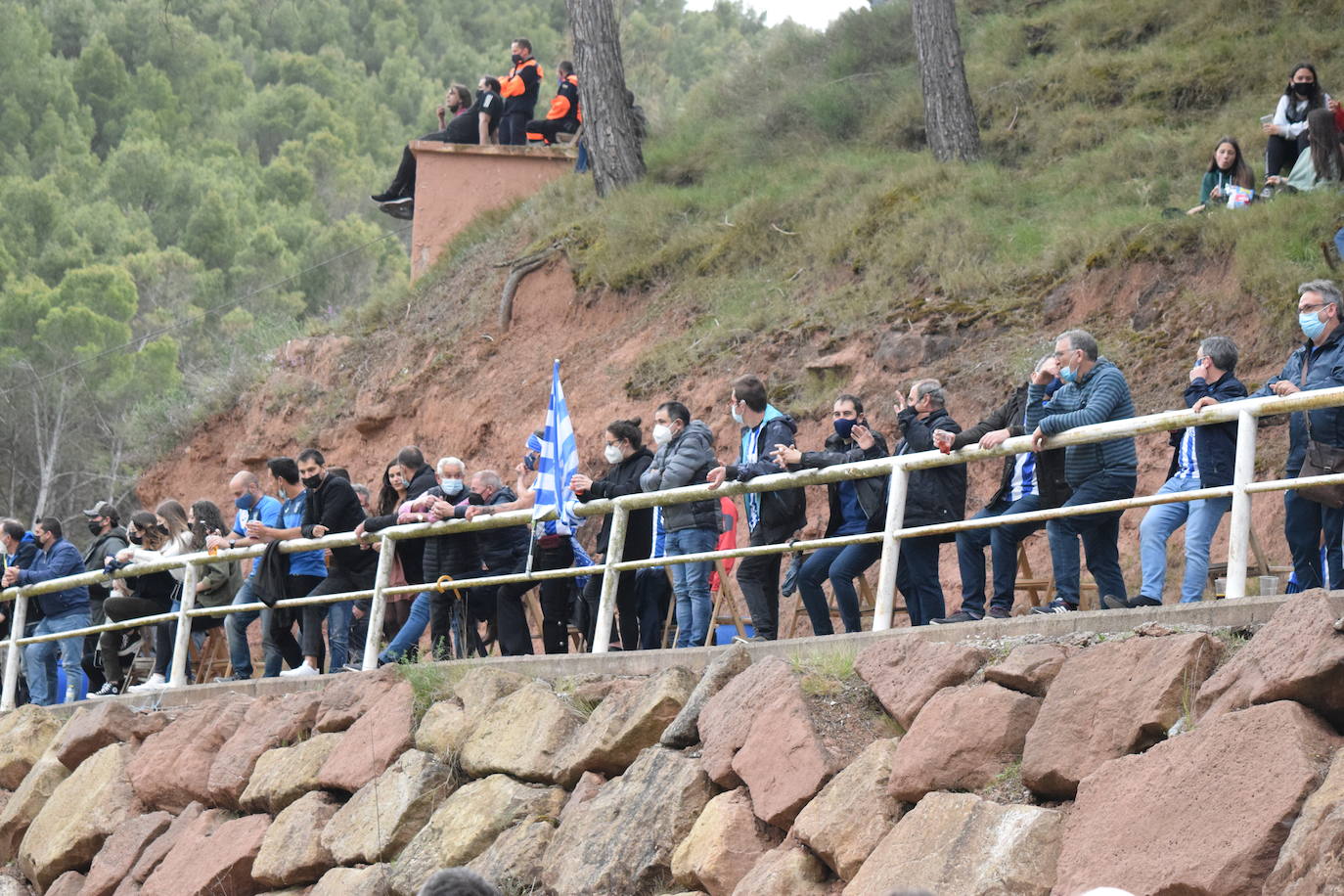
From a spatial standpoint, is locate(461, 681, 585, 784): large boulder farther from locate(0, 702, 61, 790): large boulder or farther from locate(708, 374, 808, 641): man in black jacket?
locate(0, 702, 61, 790): large boulder

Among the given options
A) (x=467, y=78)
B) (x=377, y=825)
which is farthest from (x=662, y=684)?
(x=467, y=78)

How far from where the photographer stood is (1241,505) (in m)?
6.92

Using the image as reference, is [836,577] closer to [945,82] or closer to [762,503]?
[762,503]

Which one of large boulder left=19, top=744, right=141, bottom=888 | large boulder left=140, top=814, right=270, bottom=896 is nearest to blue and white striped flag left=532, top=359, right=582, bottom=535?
large boulder left=140, top=814, right=270, bottom=896

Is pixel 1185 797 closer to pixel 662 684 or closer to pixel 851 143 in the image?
pixel 662 684

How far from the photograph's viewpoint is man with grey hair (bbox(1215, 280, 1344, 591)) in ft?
24.1

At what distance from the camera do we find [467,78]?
6725cm

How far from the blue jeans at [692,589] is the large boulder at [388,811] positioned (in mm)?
1562

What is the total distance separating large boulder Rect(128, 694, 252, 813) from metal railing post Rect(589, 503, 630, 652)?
3167 mm

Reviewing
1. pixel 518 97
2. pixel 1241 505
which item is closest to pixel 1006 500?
pixel 1241 505

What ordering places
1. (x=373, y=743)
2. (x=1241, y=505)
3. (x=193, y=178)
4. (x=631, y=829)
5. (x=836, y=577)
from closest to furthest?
(x=1241, y=505) < (x=631, y=829) < (x=836, y=577) < (x=373, y=743) < (x=193, y=178)

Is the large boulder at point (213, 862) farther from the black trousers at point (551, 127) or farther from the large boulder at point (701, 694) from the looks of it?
the black trousers at point (551, 127)

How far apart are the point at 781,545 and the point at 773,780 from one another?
1760mm

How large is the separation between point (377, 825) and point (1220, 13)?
563 inches
